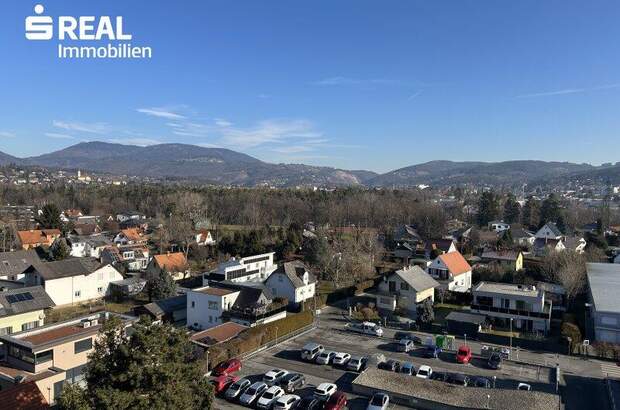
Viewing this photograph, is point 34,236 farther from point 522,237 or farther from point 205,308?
point 522,237

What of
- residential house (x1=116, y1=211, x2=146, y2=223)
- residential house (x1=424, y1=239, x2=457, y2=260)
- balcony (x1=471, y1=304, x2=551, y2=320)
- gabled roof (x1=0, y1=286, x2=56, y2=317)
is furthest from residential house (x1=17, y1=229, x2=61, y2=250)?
balcony (x1=471, y1=304, x2=551, y2=320)

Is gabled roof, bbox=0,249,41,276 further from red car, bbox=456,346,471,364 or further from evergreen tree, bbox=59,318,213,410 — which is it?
red car, bbox=456,346,471,364

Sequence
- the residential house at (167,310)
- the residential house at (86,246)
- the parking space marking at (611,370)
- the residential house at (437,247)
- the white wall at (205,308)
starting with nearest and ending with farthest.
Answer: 1. the parking space marking at (611,370)
2. the white wall at (205,308)
3. the residential house at (167,310)
4. the residential house at (437,247)
5. the residential house at (86,246)

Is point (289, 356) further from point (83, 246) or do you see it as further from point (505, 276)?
point (83, 246)

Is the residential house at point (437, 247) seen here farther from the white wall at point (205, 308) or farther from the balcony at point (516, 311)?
the white wall at point (205, 308)

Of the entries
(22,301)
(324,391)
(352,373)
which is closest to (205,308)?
(22,301)

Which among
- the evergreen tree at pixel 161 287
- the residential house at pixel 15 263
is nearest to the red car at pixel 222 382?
the evergreen tree at pixel 161 287

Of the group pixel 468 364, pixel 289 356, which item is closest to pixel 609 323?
pixel 468 364
